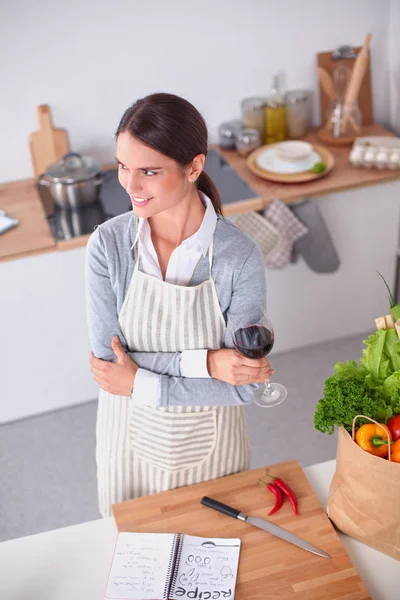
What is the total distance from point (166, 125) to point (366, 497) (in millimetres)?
824

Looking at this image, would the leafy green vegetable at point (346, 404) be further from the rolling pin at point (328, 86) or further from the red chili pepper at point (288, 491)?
the rolling pin at point (328, 86)

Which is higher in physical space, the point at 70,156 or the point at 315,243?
the point at 70,156

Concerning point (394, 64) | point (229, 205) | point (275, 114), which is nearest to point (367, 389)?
point (229, 205)

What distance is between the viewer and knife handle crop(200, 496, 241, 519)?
160 cm

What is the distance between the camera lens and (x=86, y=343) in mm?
3100

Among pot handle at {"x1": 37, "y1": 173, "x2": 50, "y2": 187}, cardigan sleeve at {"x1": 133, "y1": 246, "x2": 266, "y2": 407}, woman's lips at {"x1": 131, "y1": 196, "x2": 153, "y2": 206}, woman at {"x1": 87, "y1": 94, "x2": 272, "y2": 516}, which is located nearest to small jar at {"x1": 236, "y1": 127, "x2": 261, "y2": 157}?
pot handle at {"x1": 37, "y1": 173, "x2": 50, "y2": 187}

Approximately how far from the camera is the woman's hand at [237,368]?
62.8 inches

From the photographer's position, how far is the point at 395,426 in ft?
4.68

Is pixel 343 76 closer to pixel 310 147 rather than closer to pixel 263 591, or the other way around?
pixel 310 147

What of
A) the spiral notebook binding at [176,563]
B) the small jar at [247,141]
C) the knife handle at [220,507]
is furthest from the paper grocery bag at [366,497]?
the small jar at [247,141]

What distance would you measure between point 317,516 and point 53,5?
86.3 inches

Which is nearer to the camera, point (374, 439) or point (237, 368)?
point (374, 439)

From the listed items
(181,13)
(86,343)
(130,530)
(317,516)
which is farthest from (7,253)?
(317,516)

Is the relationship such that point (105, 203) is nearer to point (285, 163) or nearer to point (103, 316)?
point (285, 163)
